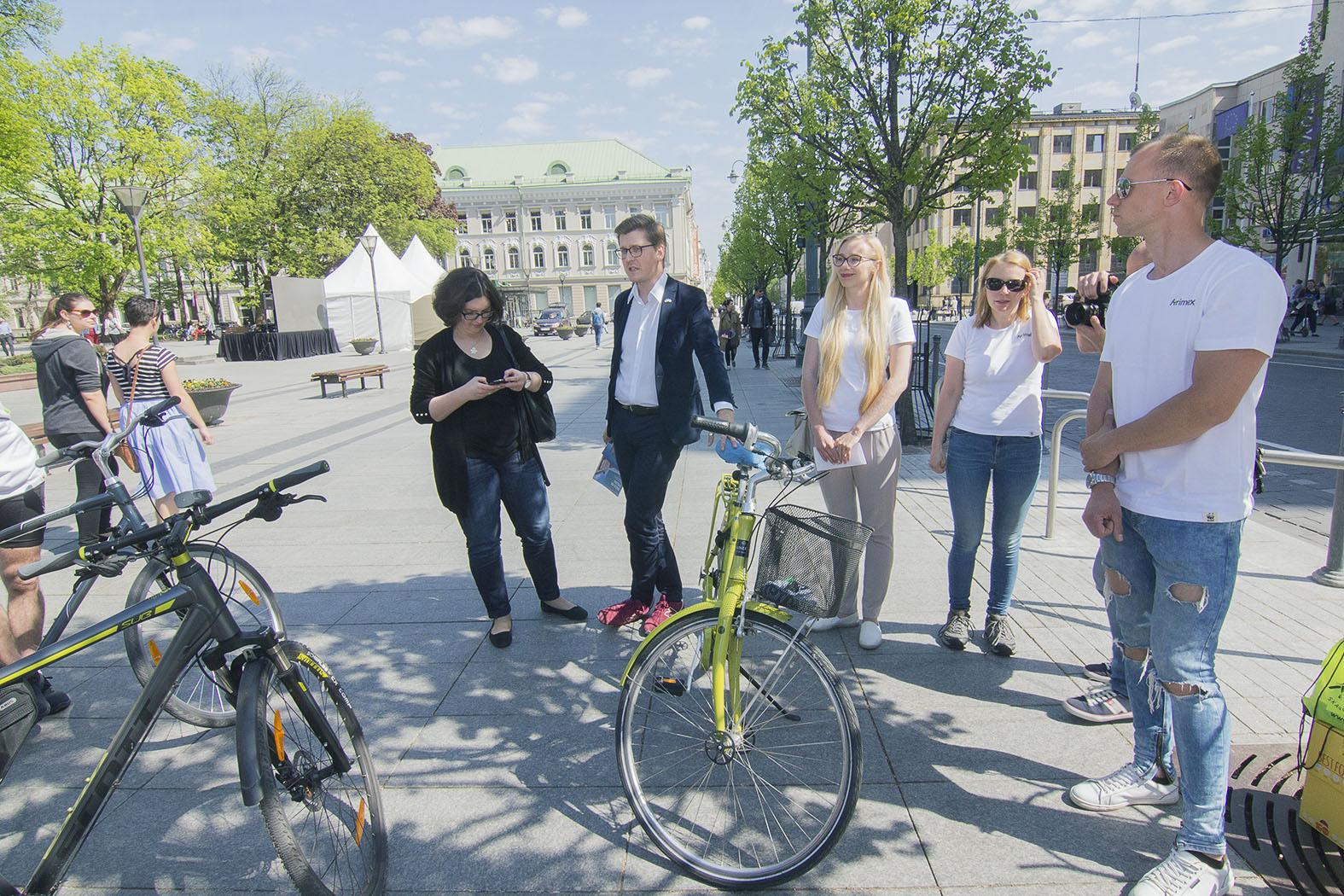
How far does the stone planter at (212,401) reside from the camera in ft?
36.7

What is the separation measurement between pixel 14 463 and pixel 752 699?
3217 mm

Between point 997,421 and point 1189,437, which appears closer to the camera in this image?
point 1189,437

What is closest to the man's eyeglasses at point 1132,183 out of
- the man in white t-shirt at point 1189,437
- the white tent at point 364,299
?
the man in white t-shirt at point 1189,437

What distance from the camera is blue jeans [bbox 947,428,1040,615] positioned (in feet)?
12.1

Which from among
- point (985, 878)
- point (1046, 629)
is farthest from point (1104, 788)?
point (1046, 629)

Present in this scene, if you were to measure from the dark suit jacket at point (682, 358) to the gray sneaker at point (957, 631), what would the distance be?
1570 mm

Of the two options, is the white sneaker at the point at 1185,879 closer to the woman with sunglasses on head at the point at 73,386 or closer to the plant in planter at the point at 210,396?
the woman with sunglasses on head at the point at 73,386

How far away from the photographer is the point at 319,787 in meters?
2.34

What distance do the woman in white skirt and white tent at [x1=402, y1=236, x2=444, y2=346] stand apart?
29282 mm

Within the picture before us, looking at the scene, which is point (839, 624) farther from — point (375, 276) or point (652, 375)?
point (375, 276)

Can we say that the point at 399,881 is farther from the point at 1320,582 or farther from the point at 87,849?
the point at 1320,582

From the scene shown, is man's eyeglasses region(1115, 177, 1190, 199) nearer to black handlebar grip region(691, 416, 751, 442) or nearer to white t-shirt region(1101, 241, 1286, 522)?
white t-shirt region(1101, 241, 1286, 522)

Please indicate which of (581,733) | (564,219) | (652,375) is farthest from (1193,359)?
(564,219)

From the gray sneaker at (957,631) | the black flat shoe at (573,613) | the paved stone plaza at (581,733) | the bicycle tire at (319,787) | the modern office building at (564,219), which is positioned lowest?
the paved stone plaza at (581,733)
